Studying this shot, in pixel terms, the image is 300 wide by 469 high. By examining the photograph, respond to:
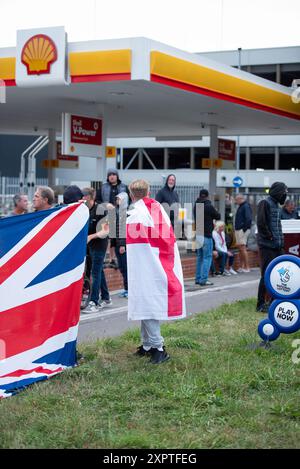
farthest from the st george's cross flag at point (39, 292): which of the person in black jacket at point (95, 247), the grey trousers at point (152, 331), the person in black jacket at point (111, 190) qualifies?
the person in black jacket at point (111, 190)

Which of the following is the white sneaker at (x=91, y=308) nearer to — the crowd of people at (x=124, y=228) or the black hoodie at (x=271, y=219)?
the crowd of people at (x=124, y=228)

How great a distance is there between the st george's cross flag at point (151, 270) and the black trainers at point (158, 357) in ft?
1.41

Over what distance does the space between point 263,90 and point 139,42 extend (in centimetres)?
553

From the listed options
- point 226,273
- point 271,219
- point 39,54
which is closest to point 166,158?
point 226,273

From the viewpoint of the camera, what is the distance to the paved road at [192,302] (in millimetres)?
10172

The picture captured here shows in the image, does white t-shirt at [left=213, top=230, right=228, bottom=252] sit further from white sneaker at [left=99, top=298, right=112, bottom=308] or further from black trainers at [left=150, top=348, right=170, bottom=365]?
black trainers at [left=150, top=348, right=170, bottom=365]

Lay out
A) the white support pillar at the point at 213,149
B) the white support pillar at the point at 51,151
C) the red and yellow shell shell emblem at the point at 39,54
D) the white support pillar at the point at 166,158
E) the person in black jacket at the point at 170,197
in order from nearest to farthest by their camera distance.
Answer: the red and yellow shell shell emblem at the point at 39,54 < the person in black jacket at the point at 170,197 < the white support pillar at the point at 213,149 < the white support pillar at the point at 51,151 < the white support pillar at the point at 166,158

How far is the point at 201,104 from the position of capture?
60.0 ft

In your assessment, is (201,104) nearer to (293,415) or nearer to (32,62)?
(32,62)

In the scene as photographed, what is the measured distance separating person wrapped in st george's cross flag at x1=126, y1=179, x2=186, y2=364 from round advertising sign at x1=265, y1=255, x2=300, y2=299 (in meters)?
1.13

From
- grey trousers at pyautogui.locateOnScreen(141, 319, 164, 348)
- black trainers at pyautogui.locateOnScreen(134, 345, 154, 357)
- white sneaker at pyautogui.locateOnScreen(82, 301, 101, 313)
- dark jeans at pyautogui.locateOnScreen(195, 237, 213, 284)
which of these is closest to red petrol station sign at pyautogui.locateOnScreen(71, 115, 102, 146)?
dark jeans at pyautogui.locateOnScreen(195, 237, 213, 284)

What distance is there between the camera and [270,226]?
11.5m

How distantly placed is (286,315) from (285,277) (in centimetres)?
39
